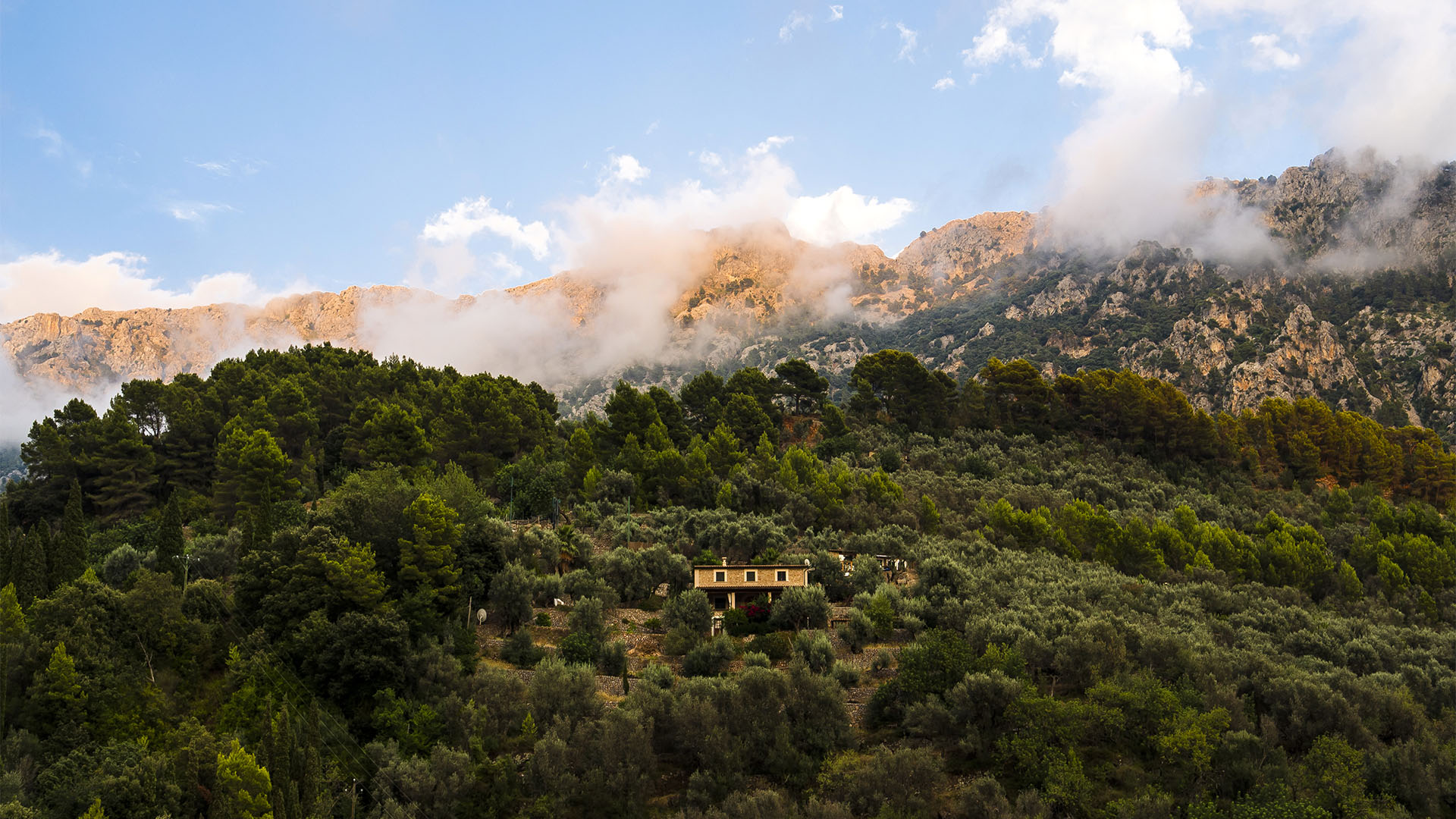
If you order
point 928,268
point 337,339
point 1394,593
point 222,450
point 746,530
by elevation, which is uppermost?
point 928,268

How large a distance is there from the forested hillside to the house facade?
146cm

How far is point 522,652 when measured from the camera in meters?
29.0

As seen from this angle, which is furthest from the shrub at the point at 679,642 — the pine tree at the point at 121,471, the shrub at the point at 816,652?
the pine tree at the point at 121,471

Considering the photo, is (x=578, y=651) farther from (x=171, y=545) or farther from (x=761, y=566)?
(x=171, y=545)

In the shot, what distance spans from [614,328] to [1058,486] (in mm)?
128237

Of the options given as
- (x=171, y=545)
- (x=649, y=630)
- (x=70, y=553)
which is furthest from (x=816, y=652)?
(x=70, y=553)

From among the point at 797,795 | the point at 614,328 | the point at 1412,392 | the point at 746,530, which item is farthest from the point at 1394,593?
the point at 614,328

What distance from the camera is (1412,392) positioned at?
94.1m

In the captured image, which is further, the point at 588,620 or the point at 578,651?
the point at 588,620

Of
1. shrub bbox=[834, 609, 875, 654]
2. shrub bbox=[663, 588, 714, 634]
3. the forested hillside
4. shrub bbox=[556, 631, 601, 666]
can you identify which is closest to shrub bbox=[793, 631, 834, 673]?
the forested hillside

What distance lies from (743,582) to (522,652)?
10532 millimetres

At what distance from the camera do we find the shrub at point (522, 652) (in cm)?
2897

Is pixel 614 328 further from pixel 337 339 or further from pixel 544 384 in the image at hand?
pixel 337 339

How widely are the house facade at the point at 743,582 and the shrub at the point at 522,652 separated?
8.54 m
